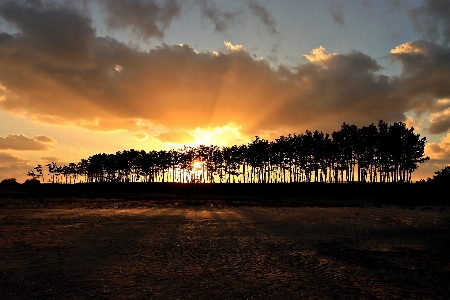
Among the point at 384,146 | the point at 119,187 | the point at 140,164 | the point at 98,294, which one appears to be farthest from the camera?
the point at 140,164

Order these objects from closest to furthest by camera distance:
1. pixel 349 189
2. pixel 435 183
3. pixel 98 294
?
pixel 98 294
pixel 435 183
pixel 349 189

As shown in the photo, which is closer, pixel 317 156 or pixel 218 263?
pixel 218 263

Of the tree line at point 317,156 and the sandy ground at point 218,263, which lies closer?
the sandy ground at point 218,263

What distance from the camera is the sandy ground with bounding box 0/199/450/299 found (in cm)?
1018

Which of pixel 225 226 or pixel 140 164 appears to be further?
pixel 140 164

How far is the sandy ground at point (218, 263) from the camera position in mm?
10180

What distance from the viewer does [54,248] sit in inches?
635

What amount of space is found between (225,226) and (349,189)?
76589 millimetres

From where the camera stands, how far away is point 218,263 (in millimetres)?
13812

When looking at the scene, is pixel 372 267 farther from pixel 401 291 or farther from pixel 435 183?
pixel 435 183

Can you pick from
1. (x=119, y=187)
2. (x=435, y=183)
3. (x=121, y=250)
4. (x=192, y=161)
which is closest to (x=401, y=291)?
(x=121, y=250)

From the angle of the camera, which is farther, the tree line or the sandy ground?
the tree line

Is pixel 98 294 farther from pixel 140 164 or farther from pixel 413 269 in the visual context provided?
pixel 140 164

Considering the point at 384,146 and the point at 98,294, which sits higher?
the point at 384,146
